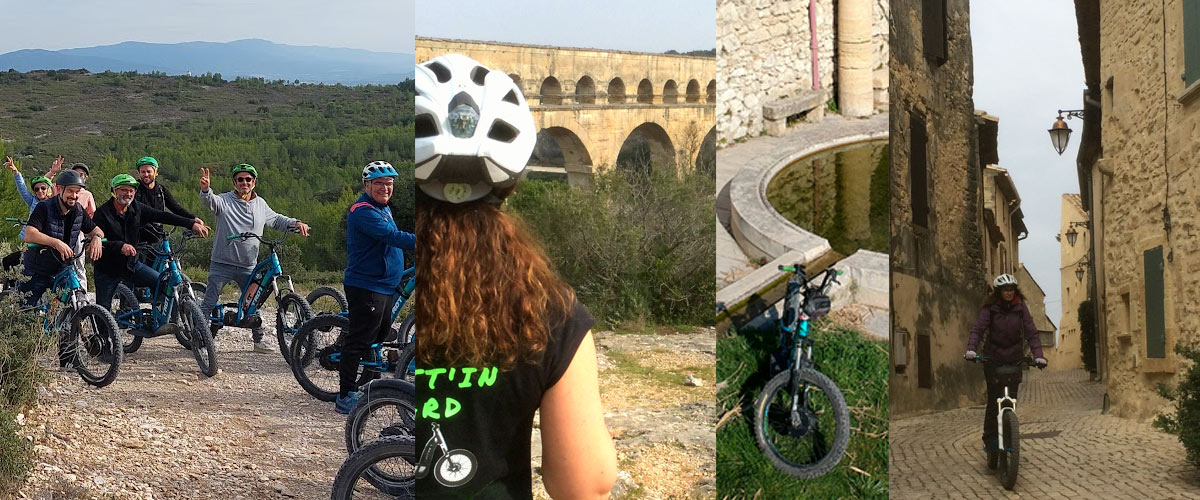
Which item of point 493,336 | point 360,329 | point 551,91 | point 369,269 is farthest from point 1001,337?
point 360,329

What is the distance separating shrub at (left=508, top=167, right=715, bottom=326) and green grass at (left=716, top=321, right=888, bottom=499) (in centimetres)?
24

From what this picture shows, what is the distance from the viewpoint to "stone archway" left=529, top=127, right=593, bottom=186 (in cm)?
304

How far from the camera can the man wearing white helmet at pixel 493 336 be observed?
287 cm

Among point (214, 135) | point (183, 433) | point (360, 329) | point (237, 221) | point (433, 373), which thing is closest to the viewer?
point (433, 373)

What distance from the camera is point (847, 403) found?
3.51m

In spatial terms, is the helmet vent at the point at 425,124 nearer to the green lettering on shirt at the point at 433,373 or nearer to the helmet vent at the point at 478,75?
the helmet vent at the point at 478,75

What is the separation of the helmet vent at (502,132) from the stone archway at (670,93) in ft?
1.91

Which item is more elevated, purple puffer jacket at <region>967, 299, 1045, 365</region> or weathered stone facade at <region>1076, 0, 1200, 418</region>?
weathered stone facade at <region>1076, 0, 1200, 418</region>

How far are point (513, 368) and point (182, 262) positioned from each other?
24.2ft

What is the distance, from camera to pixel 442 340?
290 centimetres

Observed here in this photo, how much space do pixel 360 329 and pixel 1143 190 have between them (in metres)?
4.19

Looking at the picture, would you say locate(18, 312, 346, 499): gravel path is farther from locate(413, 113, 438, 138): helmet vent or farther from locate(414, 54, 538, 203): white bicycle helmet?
locate(413, 113, 438, 138): helmet vent

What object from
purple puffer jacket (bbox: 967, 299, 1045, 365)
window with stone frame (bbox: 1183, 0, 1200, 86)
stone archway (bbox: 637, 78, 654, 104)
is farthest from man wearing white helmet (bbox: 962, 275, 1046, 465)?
stone archway (bbox: 637, 78, 654, 104)

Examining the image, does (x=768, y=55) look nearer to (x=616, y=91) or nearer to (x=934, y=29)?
(x=616, y=91)
